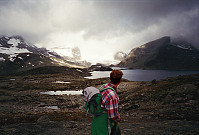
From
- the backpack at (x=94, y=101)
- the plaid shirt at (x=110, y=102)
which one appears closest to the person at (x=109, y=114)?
the plaid shirt at (x=110, y=102)

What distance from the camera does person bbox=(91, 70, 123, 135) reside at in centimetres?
522

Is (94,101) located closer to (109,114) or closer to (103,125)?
(109,114)

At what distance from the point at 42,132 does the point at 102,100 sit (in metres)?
10.2

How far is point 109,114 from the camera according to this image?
530 centimetres

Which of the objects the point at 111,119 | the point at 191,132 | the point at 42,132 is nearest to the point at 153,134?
the point at 191,132

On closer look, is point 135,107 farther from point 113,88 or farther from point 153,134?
point 113,88

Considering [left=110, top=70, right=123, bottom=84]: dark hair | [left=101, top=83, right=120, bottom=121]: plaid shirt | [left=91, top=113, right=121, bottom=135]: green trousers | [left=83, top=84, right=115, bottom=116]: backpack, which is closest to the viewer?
[left=101, top=83, right=120, bottom=121]: plaid shirt

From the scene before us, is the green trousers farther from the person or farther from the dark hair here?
the dark hair

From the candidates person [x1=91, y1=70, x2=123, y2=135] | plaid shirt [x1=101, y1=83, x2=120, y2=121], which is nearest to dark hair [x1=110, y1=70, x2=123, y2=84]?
person [x1=91, y1=70, x2=123, y2=135]

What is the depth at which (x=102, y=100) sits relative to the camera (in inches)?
210

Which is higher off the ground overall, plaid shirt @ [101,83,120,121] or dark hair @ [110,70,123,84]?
dark hair @ [110,70,123,84]

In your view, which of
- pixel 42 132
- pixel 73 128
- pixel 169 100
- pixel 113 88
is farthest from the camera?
pixel 169 100

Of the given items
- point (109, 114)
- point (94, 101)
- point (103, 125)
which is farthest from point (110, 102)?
point (103, 125)

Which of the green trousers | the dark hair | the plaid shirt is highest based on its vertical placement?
the dark hair
